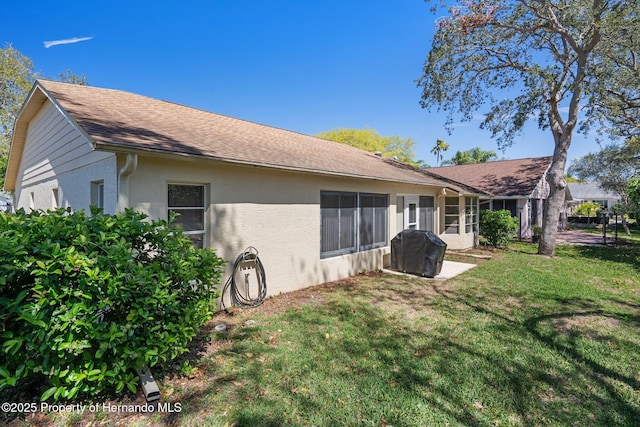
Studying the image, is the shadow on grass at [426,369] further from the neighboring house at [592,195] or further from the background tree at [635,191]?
the neighboring house at [592,195]

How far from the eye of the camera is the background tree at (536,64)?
10.4 m

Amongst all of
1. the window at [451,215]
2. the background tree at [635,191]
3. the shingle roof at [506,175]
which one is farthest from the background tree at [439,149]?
the background tree at [635,191]

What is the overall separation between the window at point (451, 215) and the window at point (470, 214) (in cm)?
68

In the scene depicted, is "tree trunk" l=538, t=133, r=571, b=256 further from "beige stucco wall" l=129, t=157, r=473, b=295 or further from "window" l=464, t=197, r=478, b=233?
"beige stucco wall" l=129, t=157, r=473, b=295

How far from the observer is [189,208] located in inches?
204

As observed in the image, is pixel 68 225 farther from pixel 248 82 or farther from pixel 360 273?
pixel 248 82

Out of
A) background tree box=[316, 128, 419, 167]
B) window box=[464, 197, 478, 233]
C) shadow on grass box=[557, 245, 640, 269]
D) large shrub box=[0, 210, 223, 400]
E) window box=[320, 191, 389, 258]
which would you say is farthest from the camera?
background tree box=[316, 128, 419, 167]

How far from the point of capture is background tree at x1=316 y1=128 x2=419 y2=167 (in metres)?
42.6

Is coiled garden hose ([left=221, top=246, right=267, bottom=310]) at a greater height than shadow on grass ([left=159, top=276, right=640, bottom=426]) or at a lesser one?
greater

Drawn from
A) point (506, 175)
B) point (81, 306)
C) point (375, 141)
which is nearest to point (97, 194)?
point (81, 306)

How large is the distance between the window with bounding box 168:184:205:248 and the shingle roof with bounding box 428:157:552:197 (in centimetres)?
1696

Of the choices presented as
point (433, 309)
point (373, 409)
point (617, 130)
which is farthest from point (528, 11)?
point (373, 409)

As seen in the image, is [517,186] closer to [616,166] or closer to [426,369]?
[616,166]

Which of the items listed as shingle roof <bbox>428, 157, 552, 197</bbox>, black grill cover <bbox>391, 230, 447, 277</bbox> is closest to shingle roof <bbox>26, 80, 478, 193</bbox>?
black grill cover <bbox>391, 230, 447, 277</bbox>
